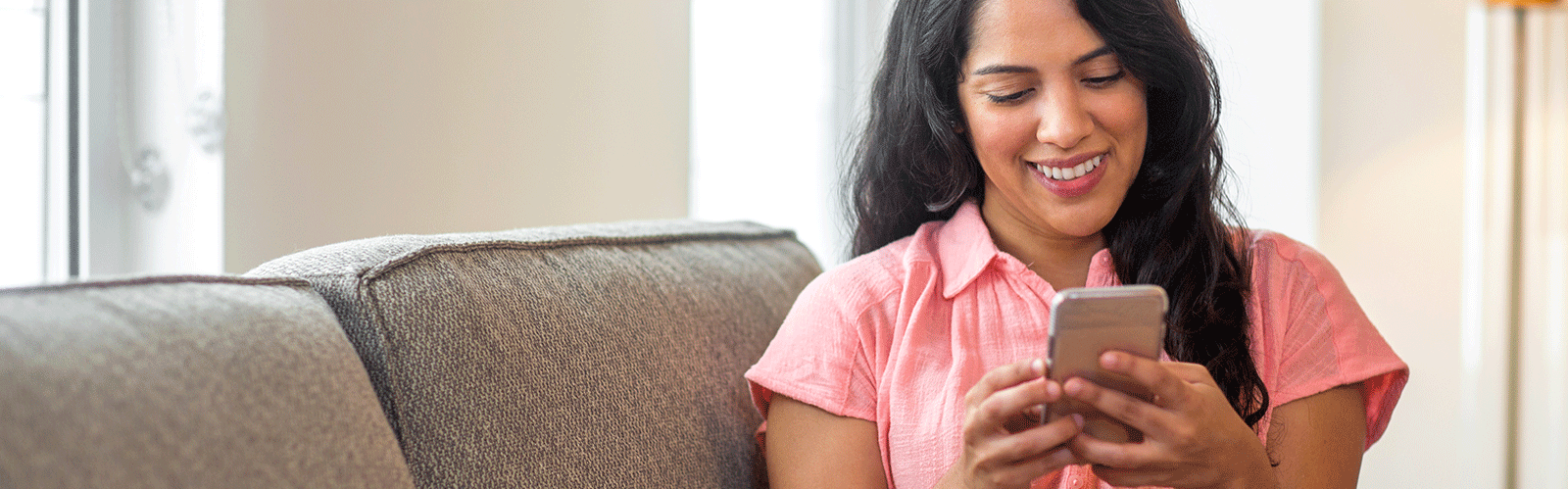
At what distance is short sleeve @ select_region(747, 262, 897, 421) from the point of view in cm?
108

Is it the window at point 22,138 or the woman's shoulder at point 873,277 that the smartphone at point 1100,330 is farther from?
the window at point 22,138

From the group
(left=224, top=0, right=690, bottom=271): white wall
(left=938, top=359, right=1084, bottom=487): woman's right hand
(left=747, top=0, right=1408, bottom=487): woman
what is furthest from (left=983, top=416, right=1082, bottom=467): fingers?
(left=224, top=0, right=690, bottom=271): white wall

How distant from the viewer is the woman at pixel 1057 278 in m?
1.05

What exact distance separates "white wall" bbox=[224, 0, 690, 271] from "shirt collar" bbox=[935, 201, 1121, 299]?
0.84 meters

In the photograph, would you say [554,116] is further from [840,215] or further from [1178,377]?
[1178,377]

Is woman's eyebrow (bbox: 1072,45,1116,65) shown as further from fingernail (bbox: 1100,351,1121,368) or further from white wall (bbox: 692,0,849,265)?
white wall (bbox: 692,0,849,265)

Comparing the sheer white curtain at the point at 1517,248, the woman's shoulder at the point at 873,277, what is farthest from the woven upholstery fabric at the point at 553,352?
the sheer white curtain at the point at 1517,248

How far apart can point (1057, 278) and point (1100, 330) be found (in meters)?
0.40

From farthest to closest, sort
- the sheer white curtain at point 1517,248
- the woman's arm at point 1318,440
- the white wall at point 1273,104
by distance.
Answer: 1. the white wall at point 1273,104
2. the sheer white curtain at point 1517,248
3. the woman's arm at point 1318,440

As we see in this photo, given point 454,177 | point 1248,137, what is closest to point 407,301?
point 454,177

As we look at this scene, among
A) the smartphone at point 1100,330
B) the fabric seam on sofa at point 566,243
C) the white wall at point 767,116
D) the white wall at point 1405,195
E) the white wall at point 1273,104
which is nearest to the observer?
the smartphone at point 1100,330

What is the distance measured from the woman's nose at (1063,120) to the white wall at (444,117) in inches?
38.0

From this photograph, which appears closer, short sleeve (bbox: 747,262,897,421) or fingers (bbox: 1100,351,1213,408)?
fingers (bbox: 1100,351,1213,408)

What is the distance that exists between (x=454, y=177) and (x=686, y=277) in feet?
2.30
